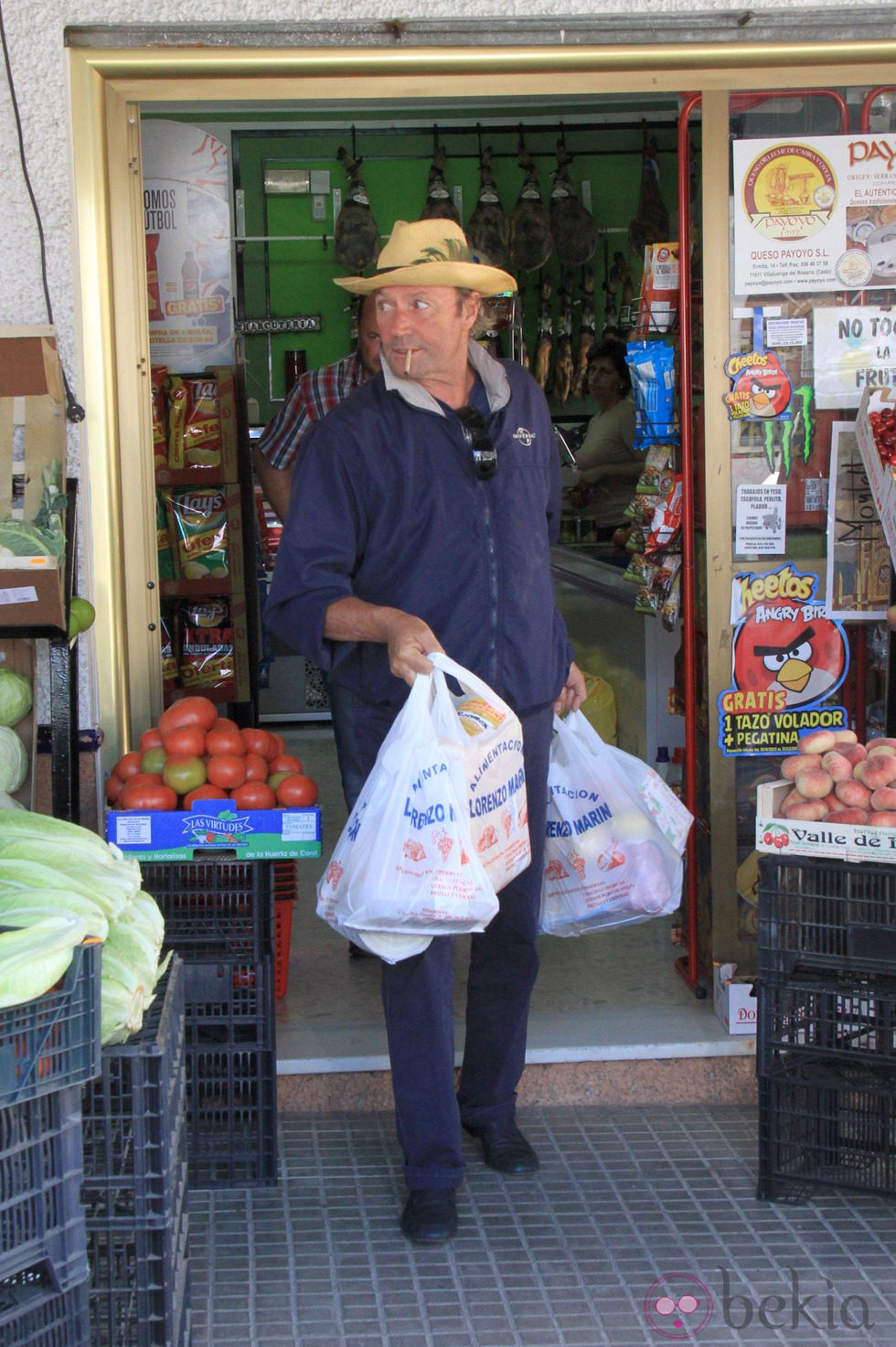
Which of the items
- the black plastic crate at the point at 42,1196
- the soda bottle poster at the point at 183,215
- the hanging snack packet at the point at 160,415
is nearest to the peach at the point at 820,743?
the black plastic crate at the point at 42,1196

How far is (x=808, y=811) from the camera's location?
124 inches

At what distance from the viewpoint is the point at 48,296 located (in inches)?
139

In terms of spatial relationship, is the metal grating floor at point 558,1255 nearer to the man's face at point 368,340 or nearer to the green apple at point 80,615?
the green apple at point 80,615

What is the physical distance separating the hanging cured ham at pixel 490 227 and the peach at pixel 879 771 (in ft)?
19.7

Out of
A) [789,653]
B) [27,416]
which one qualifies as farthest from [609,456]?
[27,416]

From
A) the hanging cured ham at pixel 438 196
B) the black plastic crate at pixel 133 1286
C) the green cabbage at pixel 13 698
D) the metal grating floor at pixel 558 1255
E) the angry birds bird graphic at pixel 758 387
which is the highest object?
the hanging cured ham at pixel 438 196

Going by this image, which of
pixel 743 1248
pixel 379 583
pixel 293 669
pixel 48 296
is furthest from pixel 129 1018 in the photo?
pixel 293 669

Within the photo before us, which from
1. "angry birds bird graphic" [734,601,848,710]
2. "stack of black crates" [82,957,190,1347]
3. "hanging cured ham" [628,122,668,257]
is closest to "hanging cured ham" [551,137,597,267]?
"hanging cured ham" [628,122,668,257]

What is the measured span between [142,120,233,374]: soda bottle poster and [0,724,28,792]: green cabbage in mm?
2251

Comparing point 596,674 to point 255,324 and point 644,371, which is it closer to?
point 644,371

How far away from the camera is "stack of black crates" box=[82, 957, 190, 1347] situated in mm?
2127

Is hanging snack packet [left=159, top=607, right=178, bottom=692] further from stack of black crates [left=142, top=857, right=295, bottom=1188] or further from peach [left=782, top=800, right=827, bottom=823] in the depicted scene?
peach [left=782, top=800, right=827, bottom=823]

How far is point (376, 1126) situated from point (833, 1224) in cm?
115

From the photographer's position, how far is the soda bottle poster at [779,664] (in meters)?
3.89
